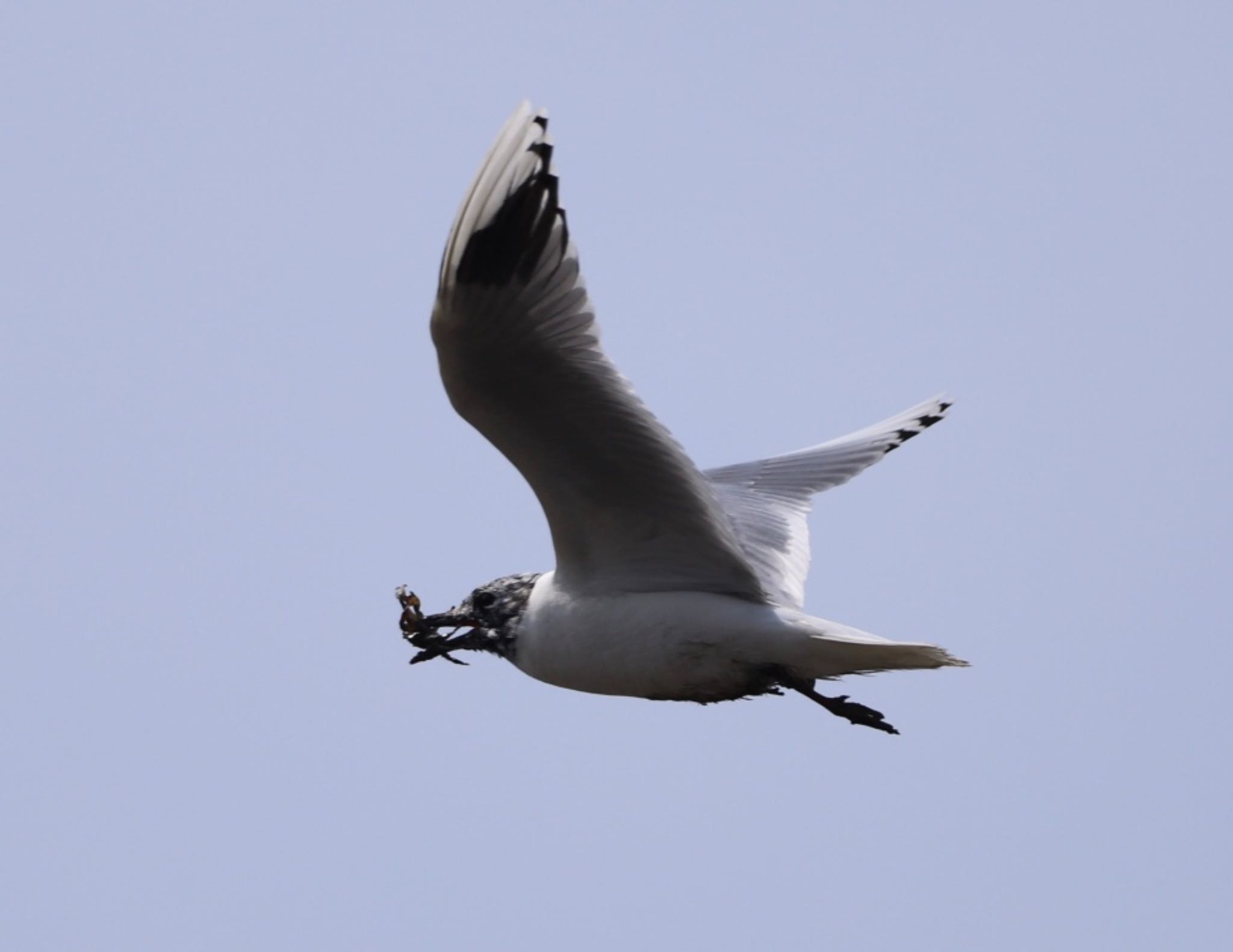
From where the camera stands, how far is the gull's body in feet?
21.8

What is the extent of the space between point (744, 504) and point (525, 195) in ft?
10.0

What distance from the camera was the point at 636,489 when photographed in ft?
24.2

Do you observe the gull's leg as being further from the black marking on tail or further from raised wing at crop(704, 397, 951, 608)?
the black marking on tail

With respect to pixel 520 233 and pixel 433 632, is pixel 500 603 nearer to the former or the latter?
pixel 433 632

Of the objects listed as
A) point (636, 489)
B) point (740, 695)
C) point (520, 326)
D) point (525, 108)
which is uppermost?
point (525, 108)

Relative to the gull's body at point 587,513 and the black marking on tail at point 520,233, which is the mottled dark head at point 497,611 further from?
the black marking on tail at point 520,233

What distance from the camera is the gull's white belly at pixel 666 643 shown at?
296 inches

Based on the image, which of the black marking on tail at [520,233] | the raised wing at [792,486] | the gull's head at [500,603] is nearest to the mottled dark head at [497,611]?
the gull's head at [500,603]

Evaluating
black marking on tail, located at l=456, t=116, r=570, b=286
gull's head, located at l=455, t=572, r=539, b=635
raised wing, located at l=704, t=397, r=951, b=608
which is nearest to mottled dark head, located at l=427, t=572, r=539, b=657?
gull's head, located at l=455, t=572, r=539, b=635

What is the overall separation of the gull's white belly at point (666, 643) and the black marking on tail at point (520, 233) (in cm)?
160

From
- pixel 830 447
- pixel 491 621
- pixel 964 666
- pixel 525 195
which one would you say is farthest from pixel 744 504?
pixel 525 195

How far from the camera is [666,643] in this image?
24.8ft

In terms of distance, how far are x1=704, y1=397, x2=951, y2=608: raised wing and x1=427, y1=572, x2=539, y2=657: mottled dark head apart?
39.4 inches

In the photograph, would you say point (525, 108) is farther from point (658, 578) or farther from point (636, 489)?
point (658, 578)
